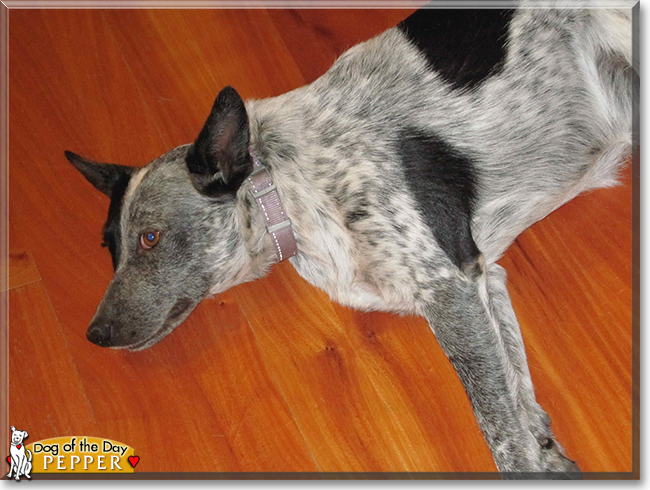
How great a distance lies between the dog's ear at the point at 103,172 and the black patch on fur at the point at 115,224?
0.15 ft

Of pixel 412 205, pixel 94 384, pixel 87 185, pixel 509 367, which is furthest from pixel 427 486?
pixel 87 185

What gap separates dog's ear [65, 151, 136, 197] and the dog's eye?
0.29 m

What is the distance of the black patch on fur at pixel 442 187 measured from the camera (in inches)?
89.7

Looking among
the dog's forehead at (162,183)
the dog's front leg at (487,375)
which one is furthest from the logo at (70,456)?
the dog's front leg at (487,375)

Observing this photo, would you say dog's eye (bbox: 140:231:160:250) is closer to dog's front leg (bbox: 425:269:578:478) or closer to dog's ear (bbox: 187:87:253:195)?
dog's ear (bbox: 187:87:253:195)

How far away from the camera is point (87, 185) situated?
3098mm

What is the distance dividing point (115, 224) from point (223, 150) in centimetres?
53

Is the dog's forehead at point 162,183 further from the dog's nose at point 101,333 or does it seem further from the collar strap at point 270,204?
the dog's nose at point 101,333

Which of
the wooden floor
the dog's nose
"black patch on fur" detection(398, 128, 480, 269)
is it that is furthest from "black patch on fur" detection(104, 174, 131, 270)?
"black patch on fur" detection(398, 128, 480, 269)

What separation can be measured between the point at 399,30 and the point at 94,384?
1.91m

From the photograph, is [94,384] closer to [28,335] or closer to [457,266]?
[28,335]

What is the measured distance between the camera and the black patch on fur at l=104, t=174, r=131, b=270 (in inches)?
96.3

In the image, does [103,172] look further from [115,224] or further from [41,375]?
[41,375]

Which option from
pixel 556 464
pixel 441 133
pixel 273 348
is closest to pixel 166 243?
pixel 273 348
